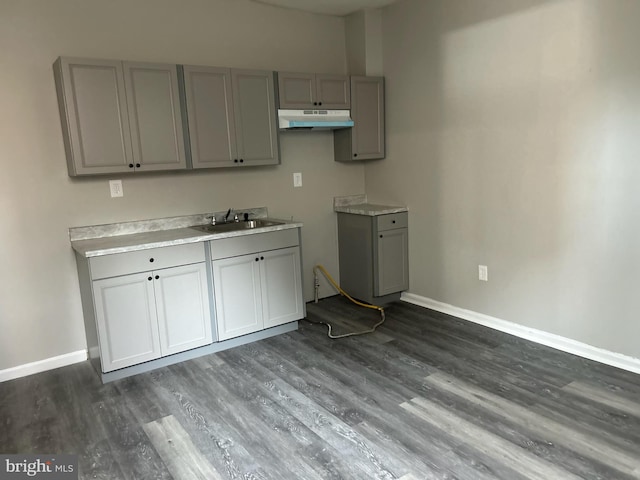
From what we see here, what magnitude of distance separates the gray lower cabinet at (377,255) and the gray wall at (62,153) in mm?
957

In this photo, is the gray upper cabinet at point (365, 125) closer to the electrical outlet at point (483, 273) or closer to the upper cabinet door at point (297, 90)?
the upper cabinet door at point (297, 90)

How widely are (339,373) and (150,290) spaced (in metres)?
1.33

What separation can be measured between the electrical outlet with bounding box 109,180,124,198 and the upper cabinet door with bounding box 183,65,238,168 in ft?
1.80

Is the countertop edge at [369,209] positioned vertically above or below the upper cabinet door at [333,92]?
below

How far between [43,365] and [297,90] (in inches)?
109

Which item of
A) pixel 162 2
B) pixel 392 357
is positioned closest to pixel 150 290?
pixel 392 357

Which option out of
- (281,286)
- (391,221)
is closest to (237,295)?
(281,286)

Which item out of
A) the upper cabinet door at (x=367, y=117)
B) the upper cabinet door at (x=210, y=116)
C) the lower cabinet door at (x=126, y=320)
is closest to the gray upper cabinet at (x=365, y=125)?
the upper cabinet door at (x=367, y=117)

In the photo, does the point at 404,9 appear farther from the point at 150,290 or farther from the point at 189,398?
the point at 189,398

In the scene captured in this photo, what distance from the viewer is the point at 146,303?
309 cm

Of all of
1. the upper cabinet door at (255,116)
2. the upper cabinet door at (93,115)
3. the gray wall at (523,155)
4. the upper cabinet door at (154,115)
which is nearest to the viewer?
the gray wall at (523,155)

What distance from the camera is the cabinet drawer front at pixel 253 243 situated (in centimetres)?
334

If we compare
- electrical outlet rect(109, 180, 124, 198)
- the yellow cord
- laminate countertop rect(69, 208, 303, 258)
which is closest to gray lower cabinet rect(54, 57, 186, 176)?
electrical outlet rect(109, 180, 124, 198)

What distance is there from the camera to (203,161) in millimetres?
3471
